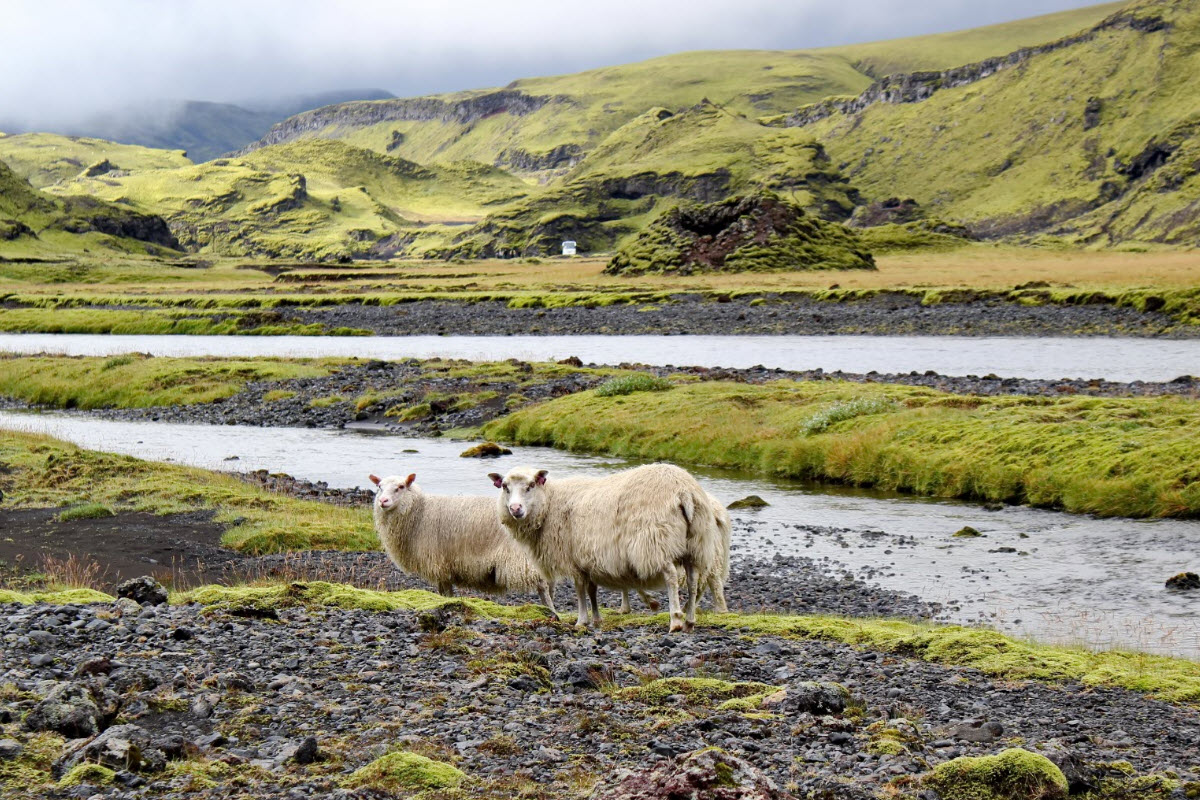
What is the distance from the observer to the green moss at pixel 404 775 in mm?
8625

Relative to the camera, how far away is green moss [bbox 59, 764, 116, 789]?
27.7 ft

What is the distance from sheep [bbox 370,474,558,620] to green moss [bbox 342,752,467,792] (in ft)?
29.8

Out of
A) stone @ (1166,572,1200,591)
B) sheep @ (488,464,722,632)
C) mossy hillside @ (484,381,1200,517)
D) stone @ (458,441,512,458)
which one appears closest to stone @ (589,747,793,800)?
sheep @ (488,464,722,632)

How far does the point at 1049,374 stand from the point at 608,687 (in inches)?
1739

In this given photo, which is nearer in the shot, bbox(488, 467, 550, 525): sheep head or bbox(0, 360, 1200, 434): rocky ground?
bbox(488, 467, 550, 525): sheep head

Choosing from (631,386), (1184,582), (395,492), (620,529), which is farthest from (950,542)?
(631,386)

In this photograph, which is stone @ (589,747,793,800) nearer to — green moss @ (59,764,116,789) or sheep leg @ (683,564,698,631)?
green moss @ (59,764,116,789)

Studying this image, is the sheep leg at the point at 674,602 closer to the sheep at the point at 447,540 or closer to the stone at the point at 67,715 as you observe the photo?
the sheep at the point at 447,540

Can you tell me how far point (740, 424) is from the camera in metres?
37.5

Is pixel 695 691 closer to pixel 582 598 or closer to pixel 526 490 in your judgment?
pixel 582 598

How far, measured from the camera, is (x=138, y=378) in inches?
2231

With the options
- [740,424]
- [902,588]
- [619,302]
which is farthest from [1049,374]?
[619,302]

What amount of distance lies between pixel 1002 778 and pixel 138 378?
181 feet

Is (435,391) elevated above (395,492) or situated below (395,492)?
below
